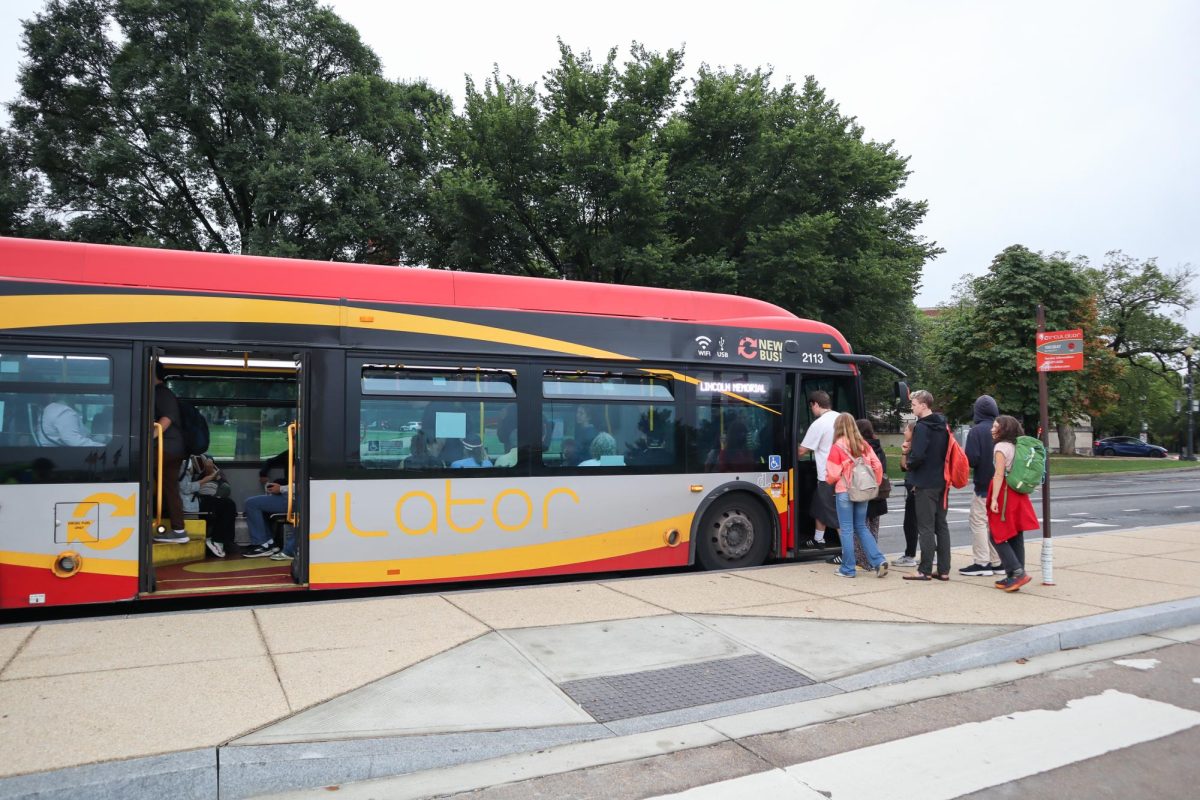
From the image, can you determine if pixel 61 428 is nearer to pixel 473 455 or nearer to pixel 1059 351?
pixel 473 455

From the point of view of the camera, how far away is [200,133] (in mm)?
23172

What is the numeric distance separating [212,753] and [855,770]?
10.3 ft

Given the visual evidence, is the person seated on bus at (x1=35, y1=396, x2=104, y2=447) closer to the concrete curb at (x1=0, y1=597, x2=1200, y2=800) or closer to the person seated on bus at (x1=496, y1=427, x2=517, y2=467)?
the person seated on bus at (x1=496, y1=427, x2=517, y2=467)

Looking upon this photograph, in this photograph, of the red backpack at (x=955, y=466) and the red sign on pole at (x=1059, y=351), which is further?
the red backpack at (x=955, y=466)

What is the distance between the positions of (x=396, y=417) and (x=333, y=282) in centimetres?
137

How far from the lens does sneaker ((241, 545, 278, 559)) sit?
8.31 metres

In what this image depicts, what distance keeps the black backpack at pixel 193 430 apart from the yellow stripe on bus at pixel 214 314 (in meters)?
1.39

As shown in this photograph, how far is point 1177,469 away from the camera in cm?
4019

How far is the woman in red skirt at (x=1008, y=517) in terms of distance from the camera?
7598 mm

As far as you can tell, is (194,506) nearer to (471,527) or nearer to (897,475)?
(471,527)

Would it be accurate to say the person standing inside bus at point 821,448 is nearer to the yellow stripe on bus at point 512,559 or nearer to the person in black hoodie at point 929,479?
the person in black hoodie at point 929,479

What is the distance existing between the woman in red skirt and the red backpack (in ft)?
1.20

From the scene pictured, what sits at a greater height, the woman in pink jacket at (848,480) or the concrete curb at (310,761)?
the woman in pink jacket at (848,480)

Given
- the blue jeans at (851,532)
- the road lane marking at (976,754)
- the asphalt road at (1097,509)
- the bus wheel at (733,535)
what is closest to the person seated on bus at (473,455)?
the bus wheel at (733,535)
